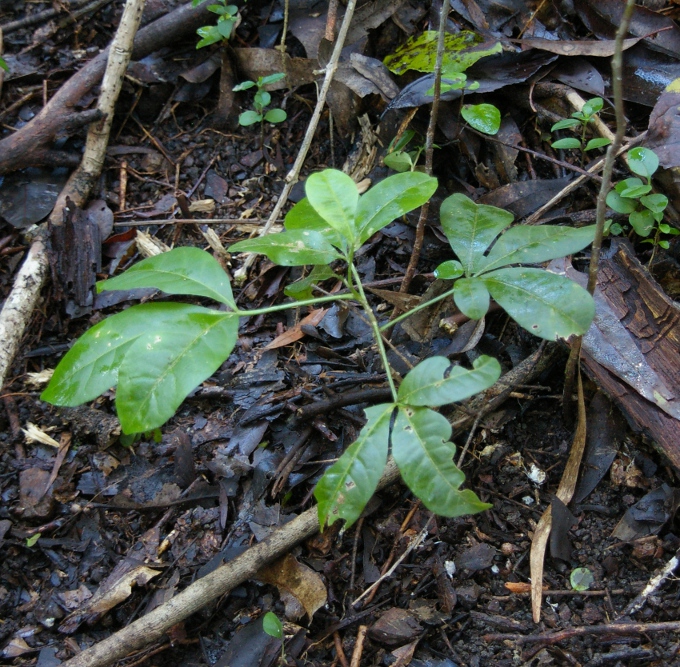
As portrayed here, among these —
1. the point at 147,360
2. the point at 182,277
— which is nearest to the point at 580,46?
the point at 182,277

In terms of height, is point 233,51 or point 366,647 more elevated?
point 233,51

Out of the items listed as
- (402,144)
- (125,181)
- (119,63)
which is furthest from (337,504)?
(119,63)

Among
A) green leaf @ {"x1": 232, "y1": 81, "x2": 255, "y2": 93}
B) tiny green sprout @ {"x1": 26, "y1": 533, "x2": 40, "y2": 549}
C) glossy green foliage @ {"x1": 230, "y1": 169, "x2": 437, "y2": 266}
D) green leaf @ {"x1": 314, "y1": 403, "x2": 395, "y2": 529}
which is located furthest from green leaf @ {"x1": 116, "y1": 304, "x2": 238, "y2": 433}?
green leaf @ {"x1": 232, "y1": 81, "x2": 255, "y2": 93}

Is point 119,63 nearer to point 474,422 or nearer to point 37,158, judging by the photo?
point 37,158

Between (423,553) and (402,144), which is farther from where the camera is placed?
(402,144)

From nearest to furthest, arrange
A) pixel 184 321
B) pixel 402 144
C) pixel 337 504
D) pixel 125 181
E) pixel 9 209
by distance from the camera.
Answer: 1. pixel 337 504
2. pixel 184 321
3. pixel 402 144
4. pixel 9 209
5. pixel 125 181

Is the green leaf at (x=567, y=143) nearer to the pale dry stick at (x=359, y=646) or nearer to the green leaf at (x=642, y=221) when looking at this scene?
the green leaf at (x=642, y=221)

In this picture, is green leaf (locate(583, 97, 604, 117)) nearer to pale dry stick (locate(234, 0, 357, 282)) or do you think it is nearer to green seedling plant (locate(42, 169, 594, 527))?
green seedling plant (locate(42, 169, 594, 527))

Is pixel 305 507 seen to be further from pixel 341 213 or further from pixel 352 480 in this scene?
pixel 341 213

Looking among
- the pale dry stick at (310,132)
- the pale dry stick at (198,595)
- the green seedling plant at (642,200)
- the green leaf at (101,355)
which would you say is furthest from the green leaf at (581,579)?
the pale dry stick at (310,132)
